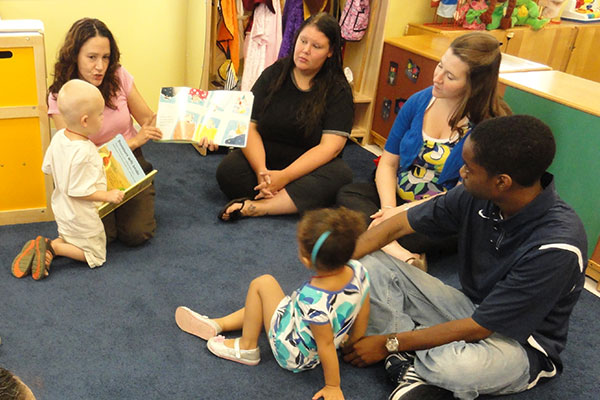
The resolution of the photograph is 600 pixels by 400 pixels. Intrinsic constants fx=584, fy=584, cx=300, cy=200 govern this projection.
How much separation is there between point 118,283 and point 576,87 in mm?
2156

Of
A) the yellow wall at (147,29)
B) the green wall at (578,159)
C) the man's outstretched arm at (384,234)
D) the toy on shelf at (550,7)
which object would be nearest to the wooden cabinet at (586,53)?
the toy on shelf at (550,7)

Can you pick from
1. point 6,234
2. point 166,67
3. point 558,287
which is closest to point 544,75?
point 558,287

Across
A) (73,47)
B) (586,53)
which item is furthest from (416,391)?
(586,53)

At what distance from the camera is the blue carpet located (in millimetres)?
1746

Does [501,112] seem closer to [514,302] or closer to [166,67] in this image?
[514,302]

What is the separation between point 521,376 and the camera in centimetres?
170

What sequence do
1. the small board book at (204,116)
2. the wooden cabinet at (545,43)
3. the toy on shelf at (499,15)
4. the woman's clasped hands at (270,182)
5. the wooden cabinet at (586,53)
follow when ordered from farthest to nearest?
the wooden cabinet at (586,53) < the wooden cabinet at (545,43) < the toy on shelf at (499,15) < the woman's clasped hands at (270,182) < the small board book at (204,116)

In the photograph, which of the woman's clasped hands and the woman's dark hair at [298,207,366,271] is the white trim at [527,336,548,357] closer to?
the woman's dark hair at [298,207,366,271]

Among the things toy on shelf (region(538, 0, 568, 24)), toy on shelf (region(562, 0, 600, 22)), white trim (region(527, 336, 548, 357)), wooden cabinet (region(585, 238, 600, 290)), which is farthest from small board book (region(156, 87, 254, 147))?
toy on shelf (region(562, 0, 600, 22))

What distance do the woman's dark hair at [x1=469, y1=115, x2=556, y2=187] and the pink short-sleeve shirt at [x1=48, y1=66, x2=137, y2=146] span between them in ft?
4.96

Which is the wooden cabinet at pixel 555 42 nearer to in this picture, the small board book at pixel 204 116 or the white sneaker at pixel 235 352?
the small board book at pixel 204 116

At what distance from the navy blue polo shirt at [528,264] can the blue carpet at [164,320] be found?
13.0 inches

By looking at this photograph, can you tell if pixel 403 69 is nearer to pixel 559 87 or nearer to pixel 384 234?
pixel 559 87

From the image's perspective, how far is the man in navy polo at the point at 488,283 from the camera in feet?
4.99
